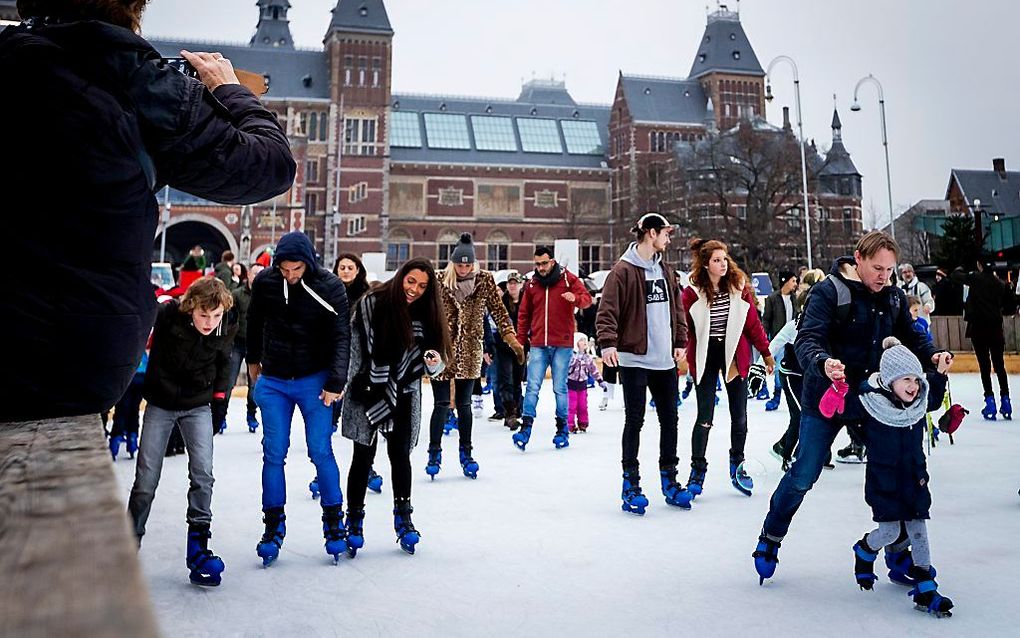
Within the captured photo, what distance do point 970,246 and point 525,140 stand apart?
33.6m

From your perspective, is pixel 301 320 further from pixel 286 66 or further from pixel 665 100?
pixel 665 100

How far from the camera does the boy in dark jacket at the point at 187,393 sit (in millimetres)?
3441

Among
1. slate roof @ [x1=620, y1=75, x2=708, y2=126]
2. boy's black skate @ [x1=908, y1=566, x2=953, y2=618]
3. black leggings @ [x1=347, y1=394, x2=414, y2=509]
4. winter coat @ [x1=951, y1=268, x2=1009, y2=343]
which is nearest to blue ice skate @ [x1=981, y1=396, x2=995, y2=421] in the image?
winter coat @ [x1=951, y1=268, x2=1009, y2=343]

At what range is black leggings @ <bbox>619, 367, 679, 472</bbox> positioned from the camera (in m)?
4.44

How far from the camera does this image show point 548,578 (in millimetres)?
3109

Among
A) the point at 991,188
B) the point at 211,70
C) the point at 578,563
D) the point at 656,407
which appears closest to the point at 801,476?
the point at 578,563

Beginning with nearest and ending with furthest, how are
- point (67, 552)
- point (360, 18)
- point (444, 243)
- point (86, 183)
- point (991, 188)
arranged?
point (67, 552), point (86, 183), point (360, 18), point (444, 243), point (991, 188)

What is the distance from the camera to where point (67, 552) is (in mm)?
523

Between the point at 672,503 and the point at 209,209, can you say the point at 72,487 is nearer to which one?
the point at 672,503

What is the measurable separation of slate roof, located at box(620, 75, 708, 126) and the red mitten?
50.4 metres

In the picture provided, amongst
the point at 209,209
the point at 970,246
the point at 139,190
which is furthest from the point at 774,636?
the point at 209,209

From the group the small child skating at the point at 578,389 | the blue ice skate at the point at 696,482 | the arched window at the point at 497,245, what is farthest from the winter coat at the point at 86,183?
the arched window at the point at 497,245

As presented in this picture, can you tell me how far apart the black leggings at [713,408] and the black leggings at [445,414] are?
5.27 feet

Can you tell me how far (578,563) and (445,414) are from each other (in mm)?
2334
